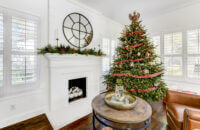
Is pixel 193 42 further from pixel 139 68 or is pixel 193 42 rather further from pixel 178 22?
pixel 139 68

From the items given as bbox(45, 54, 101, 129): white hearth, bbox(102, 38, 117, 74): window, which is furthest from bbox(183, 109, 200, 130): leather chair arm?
bbox(102, 38, 117, 74): window

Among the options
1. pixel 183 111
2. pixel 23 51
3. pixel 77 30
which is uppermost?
pixel 77 30

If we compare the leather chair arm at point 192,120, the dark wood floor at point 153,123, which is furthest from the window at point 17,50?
the leather chair arm at point 192,120

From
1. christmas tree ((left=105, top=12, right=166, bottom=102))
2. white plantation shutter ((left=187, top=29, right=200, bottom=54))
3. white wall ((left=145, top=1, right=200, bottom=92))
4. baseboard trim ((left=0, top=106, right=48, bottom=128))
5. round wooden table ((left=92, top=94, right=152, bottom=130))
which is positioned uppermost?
white wall ((left=145, top=1, right=200, bottom=92))

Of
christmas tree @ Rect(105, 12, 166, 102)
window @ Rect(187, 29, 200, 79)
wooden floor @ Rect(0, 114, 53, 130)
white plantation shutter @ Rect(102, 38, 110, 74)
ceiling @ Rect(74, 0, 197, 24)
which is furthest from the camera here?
white plantation shutter @ Rect(102, 38, 110, 74)

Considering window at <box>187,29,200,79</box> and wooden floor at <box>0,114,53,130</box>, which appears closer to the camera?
wooden floor at <box>0,114,53,130</box>

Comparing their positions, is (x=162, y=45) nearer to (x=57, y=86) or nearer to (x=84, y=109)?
(x=84, y=109)

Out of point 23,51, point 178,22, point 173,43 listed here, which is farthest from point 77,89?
point 178,22

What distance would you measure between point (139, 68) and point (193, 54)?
1966 millimetres

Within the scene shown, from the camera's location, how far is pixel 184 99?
182 cm

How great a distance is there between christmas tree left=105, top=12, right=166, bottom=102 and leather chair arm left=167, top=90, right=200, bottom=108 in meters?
0.32

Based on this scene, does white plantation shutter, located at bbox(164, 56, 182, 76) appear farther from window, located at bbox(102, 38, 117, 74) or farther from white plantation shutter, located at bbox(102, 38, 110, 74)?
white plantation shutter, located at bbox(102, 38, 110, 74)

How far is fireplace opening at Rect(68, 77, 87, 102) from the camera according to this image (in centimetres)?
239

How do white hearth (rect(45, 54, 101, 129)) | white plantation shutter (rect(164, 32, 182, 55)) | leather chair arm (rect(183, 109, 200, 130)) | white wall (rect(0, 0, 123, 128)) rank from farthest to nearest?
white plantation shutter (rect(164, 32, 182, 55)) → white hearth (rect(45, 54, 101, 129)) → white wall (rect(0, 0, 123, 128)) → leather chair arm (rect(183, 109, 200, 130))
